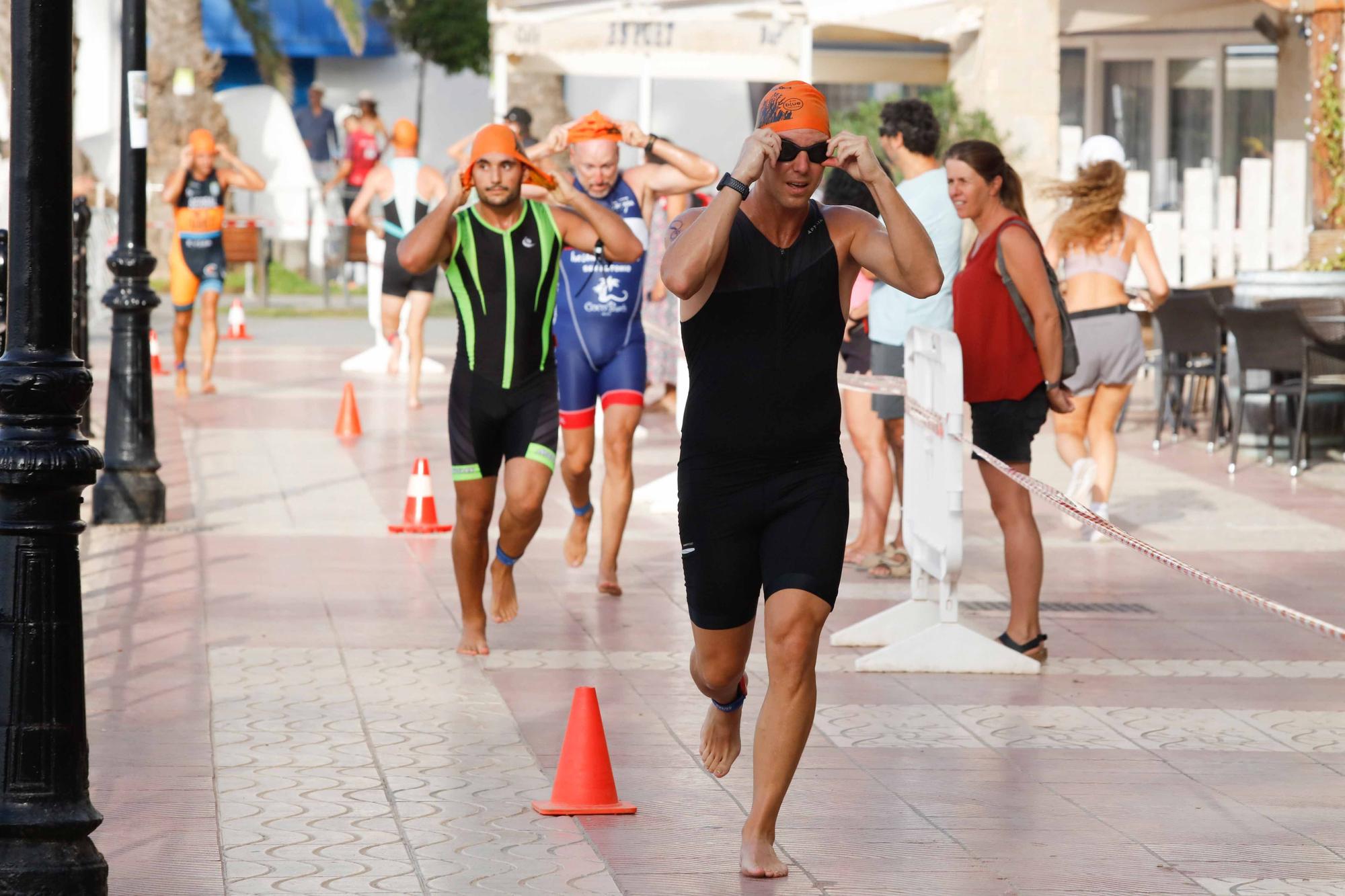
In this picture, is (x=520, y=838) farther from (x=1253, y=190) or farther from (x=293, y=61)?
(x=293, y=61)

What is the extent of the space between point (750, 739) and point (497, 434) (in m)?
1.77

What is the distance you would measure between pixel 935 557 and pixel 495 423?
1.74 meters

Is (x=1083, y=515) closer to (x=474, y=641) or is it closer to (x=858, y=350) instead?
(x=474, y=641)

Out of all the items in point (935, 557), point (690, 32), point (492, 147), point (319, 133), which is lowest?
point (935, 557)

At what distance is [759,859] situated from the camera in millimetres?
5062

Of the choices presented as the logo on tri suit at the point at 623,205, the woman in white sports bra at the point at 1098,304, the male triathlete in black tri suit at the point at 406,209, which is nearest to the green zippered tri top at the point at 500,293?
the logo on tri suit at the point at 623,205

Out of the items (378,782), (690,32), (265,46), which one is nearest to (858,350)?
(378,782)

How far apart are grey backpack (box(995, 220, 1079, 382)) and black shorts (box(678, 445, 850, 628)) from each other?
2.82 m

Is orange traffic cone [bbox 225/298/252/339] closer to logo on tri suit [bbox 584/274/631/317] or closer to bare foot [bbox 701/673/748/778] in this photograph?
logo on tri suit [bbox 584/274/631/317]

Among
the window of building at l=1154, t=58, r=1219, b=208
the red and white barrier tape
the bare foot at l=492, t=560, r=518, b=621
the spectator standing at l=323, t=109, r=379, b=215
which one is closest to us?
the red and white barrier tape

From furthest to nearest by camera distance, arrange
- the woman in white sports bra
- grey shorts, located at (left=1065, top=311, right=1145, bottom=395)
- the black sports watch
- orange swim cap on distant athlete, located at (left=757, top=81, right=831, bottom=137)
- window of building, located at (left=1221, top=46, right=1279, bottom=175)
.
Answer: window of building, located at (left=1221, top=46, right=1279, bottom=175) < grey shorts, located at (left=1065, top=311, right=1145, bottom=395) < the woman in white sports bra < orange swim cap on distant athlete, located at (left=757, top=81, right=831, bottom=137) < the black sports watch

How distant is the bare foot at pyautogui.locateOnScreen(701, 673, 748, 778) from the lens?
5.48 meters

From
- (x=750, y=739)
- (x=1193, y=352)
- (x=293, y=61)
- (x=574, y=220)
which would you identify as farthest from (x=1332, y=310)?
(x=293, y=61)

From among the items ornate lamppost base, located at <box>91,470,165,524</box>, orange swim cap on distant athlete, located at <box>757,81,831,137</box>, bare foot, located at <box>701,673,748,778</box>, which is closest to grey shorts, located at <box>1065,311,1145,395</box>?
ornate lamppost base, located at <box>91,470,165,524</box>
